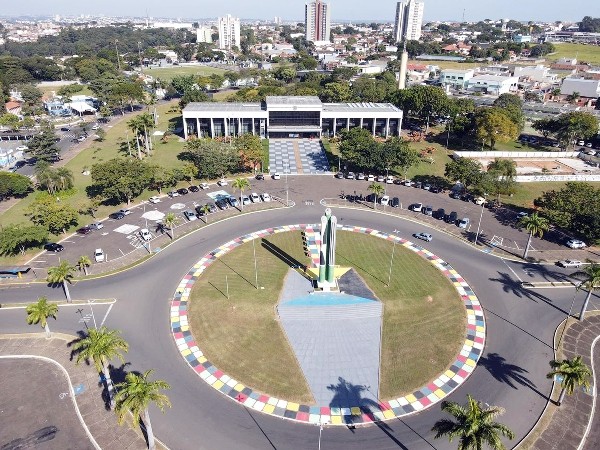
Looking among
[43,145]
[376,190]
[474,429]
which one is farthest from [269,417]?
[43,145]

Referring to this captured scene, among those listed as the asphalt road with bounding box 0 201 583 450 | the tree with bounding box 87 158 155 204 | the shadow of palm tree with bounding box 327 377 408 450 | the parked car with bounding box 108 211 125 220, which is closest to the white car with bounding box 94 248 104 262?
the asphalt road with bounding box 0 201 583 450

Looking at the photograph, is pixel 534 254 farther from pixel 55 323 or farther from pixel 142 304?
pixel 55 323

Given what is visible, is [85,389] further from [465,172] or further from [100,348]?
[465,172]

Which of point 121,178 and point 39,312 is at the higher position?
point 121,178

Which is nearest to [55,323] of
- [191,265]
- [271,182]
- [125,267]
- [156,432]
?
[125,267]

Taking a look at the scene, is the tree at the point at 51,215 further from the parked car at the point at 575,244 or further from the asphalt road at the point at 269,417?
the parked car at the point at 575,244
